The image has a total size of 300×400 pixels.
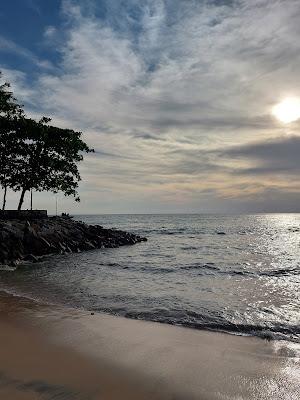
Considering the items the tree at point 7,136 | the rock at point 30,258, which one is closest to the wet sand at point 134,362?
the rock at point 30,258

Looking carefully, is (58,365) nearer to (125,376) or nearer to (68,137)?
(125,376)

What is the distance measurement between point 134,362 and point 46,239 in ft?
80.0

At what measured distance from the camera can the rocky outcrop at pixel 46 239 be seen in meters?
23.6

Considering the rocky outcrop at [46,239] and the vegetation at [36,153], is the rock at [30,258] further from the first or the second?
the vegetation at [36,153]

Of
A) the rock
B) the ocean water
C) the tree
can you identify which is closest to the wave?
the ocean water

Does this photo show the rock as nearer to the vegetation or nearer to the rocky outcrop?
the rocky outcrop

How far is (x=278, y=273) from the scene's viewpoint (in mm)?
18812

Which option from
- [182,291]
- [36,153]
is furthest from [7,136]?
[182,291]

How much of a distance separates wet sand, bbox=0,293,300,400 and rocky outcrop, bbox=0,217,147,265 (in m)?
14.7

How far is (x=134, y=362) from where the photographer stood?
6.10 m

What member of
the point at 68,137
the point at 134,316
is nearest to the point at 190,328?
the point at 134,316

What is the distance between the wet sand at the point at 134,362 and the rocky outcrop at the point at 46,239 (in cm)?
1466

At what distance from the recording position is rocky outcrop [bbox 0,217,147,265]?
23.6m

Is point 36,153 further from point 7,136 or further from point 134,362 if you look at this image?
point 134,362
